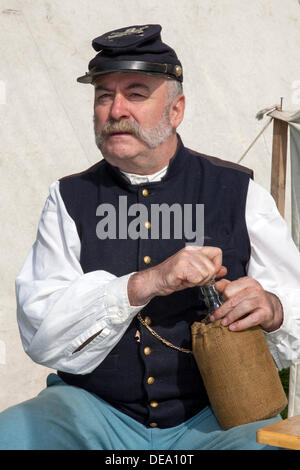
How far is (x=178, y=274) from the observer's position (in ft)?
6.06

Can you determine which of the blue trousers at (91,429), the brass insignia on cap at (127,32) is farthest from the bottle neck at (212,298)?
the brass insignia on cap at (127,32)

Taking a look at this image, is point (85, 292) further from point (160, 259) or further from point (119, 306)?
point (160, 259)

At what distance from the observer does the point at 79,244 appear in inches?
85.2

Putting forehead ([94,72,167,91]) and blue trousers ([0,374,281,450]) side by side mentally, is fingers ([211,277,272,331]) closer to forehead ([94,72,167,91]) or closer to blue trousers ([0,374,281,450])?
blue trousers ([0,374,281,450])

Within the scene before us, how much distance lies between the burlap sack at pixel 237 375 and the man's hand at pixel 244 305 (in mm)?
22

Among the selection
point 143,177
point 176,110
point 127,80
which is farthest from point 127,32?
point 143,177

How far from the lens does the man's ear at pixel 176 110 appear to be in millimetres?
2248

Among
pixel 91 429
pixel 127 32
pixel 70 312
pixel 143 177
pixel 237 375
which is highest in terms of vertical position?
pixel 127 32

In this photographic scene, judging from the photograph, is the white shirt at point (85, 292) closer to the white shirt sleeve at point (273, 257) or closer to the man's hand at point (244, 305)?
the white shirt sleeve at point (273, 257)

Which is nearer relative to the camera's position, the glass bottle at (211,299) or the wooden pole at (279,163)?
the glass bottle at (211,299)

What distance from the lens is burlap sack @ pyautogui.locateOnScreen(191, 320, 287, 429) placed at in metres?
1.87

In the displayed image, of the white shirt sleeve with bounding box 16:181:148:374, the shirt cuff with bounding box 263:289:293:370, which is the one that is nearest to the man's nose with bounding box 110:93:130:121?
the white shirt sleeve with bounding box 16:181:148:374

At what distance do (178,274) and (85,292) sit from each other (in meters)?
0.27
